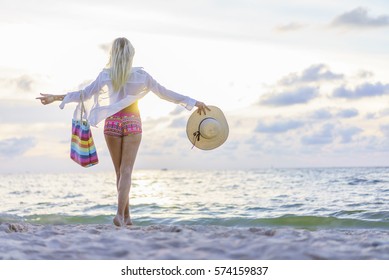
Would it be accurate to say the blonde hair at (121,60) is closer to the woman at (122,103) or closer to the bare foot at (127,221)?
the woman at (122,103)

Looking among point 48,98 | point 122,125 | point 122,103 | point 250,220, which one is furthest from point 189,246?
point 250,220

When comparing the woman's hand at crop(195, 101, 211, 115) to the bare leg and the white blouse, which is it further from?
the bare leg

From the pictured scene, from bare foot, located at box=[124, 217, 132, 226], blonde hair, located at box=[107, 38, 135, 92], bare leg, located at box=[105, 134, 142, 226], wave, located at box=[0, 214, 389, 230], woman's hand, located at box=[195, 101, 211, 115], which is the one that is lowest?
wave, located at box=[0, 214, 389, 230]

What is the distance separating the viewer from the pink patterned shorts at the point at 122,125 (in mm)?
6977

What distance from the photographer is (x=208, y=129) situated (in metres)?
7.54

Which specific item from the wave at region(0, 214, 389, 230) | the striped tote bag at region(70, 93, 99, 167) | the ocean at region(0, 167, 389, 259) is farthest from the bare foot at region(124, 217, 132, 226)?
the wave at region(0, 214, 389, 230)

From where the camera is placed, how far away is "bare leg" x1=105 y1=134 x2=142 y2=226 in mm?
7008

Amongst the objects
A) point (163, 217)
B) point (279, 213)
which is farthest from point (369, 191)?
point (163, 217)

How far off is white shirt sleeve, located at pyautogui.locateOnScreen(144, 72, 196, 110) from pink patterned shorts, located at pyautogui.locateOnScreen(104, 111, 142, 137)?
439 mm

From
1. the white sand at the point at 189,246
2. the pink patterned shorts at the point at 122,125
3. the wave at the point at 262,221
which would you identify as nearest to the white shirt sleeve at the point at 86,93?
the pink patterned shorts at the point at 122,125

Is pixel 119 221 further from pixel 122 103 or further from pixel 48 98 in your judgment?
pixel 48 98

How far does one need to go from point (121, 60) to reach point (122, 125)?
85 cm

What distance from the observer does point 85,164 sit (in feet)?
24.5
